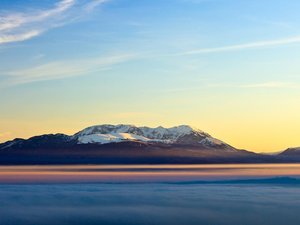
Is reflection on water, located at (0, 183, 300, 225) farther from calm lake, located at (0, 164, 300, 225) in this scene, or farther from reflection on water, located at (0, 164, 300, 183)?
reflection on water, located at (0, 164, 300, 183)

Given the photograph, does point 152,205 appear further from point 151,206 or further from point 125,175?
point 125,175

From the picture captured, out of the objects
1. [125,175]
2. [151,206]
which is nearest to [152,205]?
[151,206]

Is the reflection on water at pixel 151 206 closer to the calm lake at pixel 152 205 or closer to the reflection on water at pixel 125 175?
the calm lake at pixel 152 205

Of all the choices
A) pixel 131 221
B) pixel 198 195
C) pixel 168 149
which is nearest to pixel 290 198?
pixel 198 195

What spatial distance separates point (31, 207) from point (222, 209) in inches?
427

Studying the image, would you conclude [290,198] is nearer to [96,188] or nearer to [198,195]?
[198,195]

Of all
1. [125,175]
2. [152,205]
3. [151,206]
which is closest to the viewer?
[151,206]

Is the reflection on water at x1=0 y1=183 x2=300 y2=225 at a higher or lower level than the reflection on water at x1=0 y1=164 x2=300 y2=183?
lower

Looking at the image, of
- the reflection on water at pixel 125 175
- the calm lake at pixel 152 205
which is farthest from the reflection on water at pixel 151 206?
the reflection on water at pixel 125 175

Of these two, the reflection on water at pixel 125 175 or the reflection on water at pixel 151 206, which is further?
the reflection on water at pixel 125 175

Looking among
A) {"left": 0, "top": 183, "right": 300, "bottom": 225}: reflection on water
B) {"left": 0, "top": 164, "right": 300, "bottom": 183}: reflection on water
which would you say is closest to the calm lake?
{"left": 0, "top": 183, "right": 300, "bottom": 225}: reflection on water

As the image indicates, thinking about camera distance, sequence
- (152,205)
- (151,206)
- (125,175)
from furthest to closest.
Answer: (125,175) < (152,205) < (151,206)

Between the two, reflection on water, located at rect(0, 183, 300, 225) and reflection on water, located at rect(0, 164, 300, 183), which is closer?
reflection on water, located at rect(0, 183, 300, 225)

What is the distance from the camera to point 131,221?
97.2 ft
